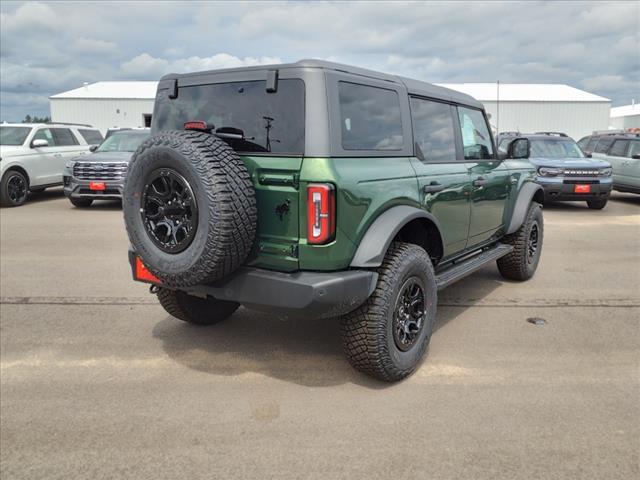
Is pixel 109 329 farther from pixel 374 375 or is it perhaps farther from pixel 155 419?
pixel 374 375

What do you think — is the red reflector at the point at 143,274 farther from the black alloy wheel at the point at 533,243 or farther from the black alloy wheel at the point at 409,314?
the black alloy wheel at the point at 533,243

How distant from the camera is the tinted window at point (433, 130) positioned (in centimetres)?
402

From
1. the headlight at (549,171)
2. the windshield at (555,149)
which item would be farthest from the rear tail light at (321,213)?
the windshield at (555,149)

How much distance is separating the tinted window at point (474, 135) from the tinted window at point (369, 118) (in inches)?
47.8

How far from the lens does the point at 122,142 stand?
487 inches

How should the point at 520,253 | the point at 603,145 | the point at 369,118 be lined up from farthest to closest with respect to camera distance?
the point at 603,145 → the point at 520,253 → the point at 369,118

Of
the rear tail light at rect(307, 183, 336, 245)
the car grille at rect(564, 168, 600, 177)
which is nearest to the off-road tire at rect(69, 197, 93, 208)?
the rear tail light at rect(307, 183, 336, 245)

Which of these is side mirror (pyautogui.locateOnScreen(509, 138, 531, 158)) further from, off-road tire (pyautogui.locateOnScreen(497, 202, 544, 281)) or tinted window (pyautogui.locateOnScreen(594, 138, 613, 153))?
tinted window (pyautogui.locateOnScreen(594, 138, 613, 153))

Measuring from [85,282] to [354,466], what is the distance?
14.2 feet

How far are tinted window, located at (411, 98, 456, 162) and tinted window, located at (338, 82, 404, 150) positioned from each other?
10.6 inches

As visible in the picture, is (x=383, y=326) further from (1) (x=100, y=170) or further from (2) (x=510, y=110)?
(2) (x=510, y=110)

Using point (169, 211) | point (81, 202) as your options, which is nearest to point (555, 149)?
point (81, 202)

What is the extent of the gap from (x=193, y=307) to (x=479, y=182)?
104 inches

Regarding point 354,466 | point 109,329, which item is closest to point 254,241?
point 354,466
